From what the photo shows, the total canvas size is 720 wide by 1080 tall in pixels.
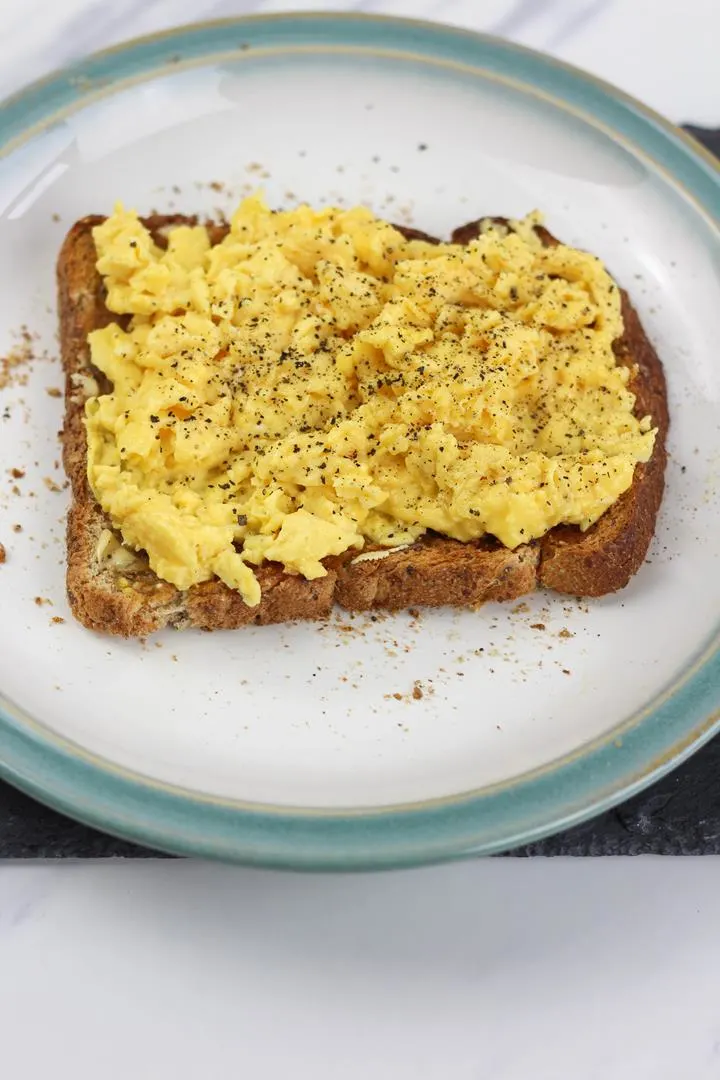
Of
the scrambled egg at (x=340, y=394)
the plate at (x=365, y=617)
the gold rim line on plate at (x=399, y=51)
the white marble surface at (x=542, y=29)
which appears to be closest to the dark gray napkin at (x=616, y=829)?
the plate at (x=365, y=617)

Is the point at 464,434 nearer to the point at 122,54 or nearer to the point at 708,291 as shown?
the point at 708,291

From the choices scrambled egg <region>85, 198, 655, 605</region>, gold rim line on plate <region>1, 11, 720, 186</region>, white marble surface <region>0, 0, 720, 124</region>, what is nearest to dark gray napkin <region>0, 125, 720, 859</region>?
scrambled egg <region>85, 198, 655, 605</region>

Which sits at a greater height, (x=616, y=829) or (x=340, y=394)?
(x=340, y=394)

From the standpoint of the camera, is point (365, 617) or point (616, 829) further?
point (365, 617)

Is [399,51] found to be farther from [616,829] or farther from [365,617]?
[616,829]

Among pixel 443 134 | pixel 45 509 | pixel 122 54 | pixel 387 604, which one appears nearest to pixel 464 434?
pixel 387 604

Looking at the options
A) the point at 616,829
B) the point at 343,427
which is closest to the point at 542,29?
the point at 343,427
